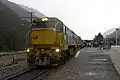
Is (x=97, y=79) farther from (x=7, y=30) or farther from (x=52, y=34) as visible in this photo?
(x=7, y=30)

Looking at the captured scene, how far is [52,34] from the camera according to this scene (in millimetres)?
20453

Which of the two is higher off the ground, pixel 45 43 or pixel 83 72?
pixel 45 43

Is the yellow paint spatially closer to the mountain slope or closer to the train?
the train

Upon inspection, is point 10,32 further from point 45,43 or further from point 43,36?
point 45,43

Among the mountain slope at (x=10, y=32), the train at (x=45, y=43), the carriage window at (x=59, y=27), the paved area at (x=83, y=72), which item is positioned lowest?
the paved area at (x=83, y=72)

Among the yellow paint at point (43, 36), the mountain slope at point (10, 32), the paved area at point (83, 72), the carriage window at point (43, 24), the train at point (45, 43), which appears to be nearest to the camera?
the paved area at point (83, 72)

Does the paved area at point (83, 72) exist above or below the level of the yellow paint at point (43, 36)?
below

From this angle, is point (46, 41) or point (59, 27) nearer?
point (46, 41)

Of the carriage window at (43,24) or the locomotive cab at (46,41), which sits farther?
the carriage window at (43,24)

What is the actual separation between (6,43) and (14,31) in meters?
12.4

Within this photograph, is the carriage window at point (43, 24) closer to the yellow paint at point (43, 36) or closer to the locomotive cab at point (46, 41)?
the locomotive cab at point (46, 41)

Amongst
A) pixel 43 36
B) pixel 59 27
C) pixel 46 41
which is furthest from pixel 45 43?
pixel 59 27

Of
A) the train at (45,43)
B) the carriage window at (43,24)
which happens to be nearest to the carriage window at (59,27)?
the train at (45,43)

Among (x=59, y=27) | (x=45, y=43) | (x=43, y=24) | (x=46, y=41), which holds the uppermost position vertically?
(x=43, y=24)
